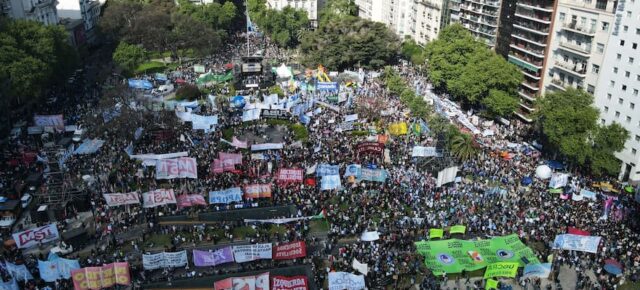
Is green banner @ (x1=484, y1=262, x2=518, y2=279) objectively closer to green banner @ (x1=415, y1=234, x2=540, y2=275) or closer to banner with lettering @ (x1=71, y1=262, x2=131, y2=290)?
green banner @ (x1=415, y1=234, x2=540, y2=275)

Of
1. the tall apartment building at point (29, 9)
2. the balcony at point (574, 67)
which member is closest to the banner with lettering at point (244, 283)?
the balcony at point (574, 67)

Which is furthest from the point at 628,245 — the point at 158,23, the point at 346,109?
the point at 158,23

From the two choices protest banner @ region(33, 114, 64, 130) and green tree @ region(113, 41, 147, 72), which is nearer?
protest banner @ region(33, 114, 64, 130)

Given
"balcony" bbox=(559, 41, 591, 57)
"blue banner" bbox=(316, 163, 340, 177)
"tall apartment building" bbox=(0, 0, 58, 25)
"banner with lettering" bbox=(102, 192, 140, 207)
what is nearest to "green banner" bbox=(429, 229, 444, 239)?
"blue banner" bbox=(316, 163, 340, 177)

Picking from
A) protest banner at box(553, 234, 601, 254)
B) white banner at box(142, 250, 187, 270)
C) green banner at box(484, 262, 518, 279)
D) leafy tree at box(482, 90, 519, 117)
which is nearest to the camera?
white banner at box(142, 250, 187, 270)

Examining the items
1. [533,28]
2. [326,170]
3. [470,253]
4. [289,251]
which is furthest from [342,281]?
[533,28]

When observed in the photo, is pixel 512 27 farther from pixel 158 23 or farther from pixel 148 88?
pixel 158 23

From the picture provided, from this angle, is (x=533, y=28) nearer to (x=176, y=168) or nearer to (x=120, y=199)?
(x=176, y=168)
